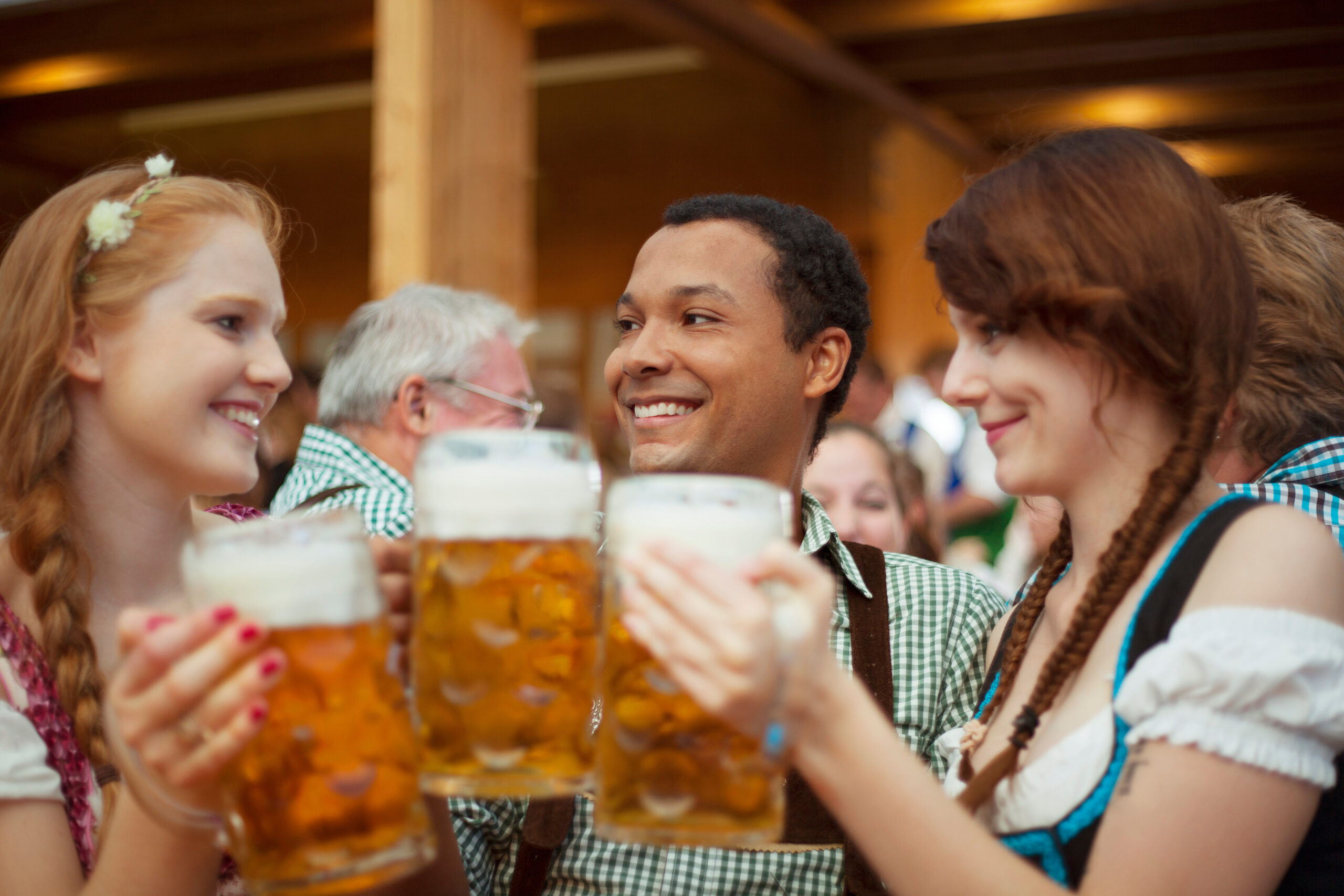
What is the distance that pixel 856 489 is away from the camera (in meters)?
2.79

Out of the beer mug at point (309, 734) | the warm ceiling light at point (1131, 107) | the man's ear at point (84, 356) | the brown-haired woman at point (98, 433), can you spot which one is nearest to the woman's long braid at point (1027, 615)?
the beer mug at point (309, 734)

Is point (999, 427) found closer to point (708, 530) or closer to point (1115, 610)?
point (1115, 610)

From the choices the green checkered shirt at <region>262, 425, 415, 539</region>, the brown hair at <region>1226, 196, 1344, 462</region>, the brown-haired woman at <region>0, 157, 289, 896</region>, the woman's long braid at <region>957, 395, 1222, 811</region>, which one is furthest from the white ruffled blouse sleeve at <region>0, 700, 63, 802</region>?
the brown hair at <region>1226, 196, 1344, 462</region>

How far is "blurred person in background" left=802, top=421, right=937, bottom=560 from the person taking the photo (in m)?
2.77

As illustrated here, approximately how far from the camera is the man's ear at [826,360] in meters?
1.96

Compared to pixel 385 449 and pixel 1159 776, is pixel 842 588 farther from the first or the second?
pixel 385 449

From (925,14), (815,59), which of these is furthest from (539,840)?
(815,59)

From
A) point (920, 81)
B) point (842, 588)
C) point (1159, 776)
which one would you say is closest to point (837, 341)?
point (842, 588)

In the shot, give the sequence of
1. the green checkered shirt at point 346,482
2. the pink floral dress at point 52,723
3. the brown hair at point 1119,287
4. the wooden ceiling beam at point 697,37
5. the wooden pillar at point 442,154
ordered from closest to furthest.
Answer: the brown hair at point 1119,287
the pink floral dress at point 52,723
the green checkered shirt at point 346,482
the wooden pillar at point 442,154
the wooden ceiling beam at point 697,37

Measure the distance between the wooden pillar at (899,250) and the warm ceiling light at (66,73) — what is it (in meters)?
4.87

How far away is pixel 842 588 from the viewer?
168cm

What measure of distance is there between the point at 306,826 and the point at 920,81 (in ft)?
25.1

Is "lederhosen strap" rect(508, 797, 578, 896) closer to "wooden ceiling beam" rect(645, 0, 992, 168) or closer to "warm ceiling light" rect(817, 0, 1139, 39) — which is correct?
"wooden ceiling beam" rect(645, 0, 992, 168)

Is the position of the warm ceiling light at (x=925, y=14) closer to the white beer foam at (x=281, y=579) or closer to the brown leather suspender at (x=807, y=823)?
the brown leather suspender at (x=807, y=823)
